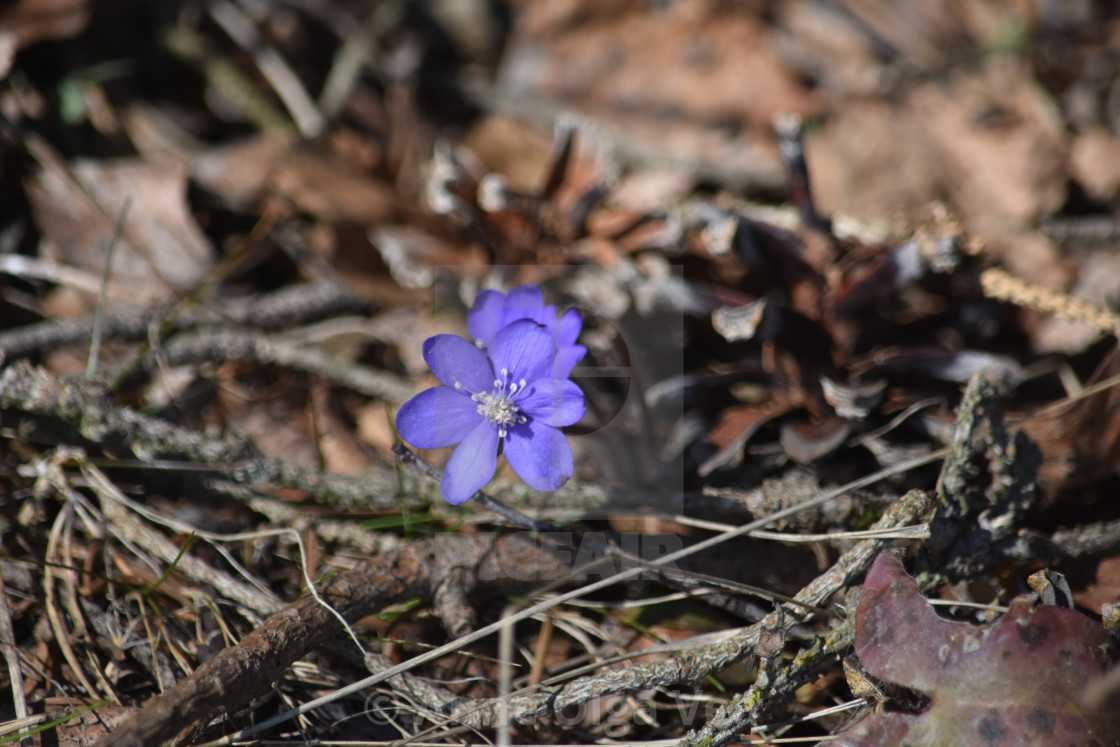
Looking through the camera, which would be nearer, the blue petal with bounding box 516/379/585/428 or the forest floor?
the blue petal with bounding box 516/379/585/428

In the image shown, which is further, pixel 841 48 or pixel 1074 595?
pixel 841 48

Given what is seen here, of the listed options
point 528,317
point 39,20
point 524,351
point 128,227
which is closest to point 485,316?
point 528,317

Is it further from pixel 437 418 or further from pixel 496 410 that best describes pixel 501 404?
pixel 437 418

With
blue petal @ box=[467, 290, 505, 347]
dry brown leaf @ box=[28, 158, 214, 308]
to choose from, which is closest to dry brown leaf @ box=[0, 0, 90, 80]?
dry brown leaf @ box=[28, 158, 214, 308]

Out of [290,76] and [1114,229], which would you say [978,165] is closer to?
[1114,229]

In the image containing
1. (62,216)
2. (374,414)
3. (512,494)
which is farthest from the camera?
(62,216)

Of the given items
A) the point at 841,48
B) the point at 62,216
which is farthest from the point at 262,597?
the point at 841,48

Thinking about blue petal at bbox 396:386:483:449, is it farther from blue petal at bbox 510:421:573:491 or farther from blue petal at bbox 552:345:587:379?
blue petal at bbox 552:345:587:379
